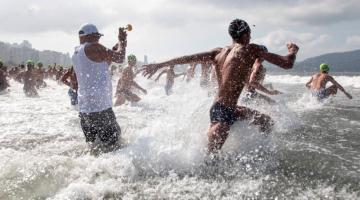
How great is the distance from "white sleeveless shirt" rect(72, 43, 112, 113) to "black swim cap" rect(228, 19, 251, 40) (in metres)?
1.75

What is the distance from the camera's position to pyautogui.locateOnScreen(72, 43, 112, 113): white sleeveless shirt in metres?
5.47

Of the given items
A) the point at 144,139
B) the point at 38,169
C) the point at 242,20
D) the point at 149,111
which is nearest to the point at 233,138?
the point at 144,139

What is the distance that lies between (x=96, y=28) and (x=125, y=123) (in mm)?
4657

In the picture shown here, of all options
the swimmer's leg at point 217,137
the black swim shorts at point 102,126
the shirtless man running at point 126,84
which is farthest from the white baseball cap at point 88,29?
the shirtless man running at point 126,84

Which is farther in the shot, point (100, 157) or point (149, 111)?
point (149, 111)

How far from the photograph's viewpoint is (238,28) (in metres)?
5.16

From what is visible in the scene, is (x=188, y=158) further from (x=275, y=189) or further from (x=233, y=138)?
(x=275, y=189)

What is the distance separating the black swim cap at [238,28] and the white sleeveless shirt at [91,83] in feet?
5.75

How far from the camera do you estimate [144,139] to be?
18.5ft

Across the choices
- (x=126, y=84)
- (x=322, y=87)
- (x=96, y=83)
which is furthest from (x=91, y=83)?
(x=322, y=87)

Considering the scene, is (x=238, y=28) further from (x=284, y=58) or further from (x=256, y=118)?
Answer: (x=256, y=118)

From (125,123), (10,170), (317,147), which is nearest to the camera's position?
(10,170)

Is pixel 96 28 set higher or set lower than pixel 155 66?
→ higher

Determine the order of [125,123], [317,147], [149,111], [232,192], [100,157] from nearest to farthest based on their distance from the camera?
[232,192] < [100,157] < [317,147] < [125,123] < [149,111]
